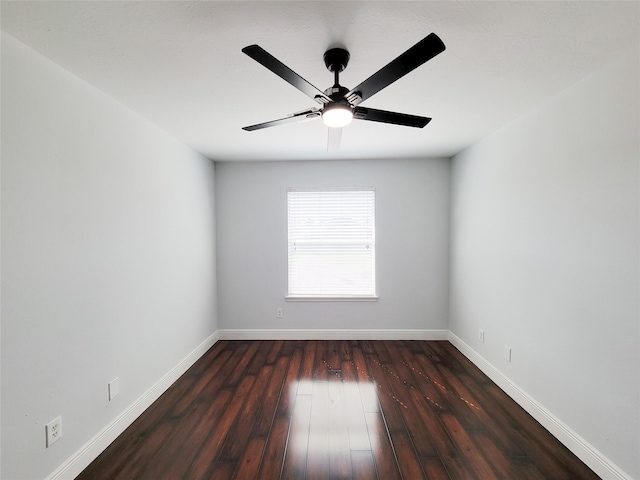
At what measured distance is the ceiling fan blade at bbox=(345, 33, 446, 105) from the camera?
0.99 m

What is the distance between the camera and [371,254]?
3580 millimetres

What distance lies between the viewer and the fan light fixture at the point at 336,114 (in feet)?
4.51

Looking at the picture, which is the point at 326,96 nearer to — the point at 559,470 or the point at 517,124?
the point at 517,124

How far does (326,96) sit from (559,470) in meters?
2.48

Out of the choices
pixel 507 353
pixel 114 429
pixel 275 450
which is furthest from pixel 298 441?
pixel 507 353

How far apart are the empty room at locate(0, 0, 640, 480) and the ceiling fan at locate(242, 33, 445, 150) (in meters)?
0.01

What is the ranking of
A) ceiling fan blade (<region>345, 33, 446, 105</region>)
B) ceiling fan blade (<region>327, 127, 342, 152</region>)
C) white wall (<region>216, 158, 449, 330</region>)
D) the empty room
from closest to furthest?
1. ceiling fan blade (<region>345, 33, 446, 105</region>)
2. the empty room
3. ceiling fan blade (<region>327, 127, 342, 152</region>)
4. white wall (<region>216, 158, 449, 330</region>)

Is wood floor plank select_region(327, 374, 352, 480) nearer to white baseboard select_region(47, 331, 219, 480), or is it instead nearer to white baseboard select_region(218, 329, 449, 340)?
white baseboard select_region(218, 329, 449, 340)

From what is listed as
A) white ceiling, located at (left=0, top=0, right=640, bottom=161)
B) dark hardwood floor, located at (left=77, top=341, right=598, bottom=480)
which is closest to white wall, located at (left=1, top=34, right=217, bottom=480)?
white ceiling, located at (left=0, top=0, right=640, bottom=161)

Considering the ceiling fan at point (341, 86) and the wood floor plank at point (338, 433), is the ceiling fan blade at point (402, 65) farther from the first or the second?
the wood floor plank at point (338, 433)

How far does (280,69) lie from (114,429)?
2.48 meters

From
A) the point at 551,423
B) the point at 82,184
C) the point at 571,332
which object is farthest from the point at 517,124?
the point at 82,184

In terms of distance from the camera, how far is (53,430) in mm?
1494

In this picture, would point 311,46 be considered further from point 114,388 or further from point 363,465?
point 114,388
